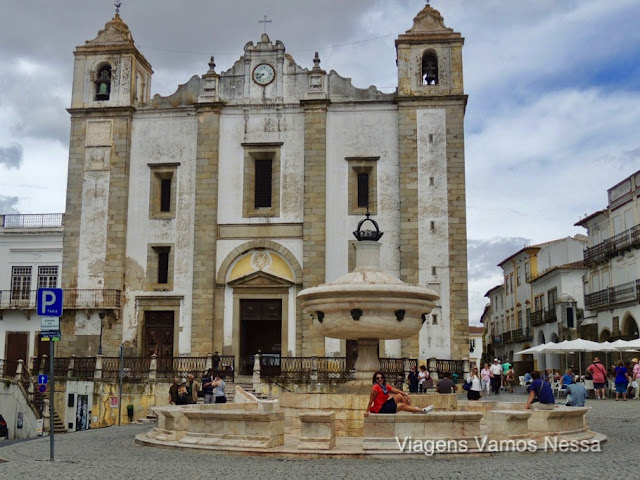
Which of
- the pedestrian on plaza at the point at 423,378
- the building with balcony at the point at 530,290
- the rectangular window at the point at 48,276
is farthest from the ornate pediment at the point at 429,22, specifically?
the rectangular window at the point at 48,276

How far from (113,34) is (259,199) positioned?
9.40 m

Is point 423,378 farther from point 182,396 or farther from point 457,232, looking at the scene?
point 182,396

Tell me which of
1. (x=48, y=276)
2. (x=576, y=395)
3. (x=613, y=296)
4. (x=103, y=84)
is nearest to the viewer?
(x=576, y=395)

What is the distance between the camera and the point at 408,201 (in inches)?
1133

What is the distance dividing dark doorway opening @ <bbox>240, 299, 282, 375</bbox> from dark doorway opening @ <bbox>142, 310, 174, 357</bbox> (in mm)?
2699

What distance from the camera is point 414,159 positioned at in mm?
29094

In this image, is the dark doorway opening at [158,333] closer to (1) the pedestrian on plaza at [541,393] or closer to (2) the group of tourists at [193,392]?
(2) the group of tourists at [193,392]

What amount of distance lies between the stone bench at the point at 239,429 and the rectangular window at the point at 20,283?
28.0m

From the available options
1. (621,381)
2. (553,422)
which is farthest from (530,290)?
(553,422)

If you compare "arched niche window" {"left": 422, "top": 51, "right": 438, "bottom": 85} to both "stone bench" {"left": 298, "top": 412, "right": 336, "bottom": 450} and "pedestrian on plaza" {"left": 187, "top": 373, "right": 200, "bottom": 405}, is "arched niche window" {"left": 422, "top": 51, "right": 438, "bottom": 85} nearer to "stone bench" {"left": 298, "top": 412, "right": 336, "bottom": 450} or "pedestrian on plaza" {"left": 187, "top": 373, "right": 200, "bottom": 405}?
"pedestrian on plaza" {"left": 187, "top": 373, "right": 200, "bottom": 405}

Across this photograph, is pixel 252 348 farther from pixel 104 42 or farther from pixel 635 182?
pixel 635 182

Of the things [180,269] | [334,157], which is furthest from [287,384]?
[334,157]

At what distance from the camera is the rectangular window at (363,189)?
97.2 feet

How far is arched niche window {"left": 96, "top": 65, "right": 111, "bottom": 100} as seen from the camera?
103 feet
